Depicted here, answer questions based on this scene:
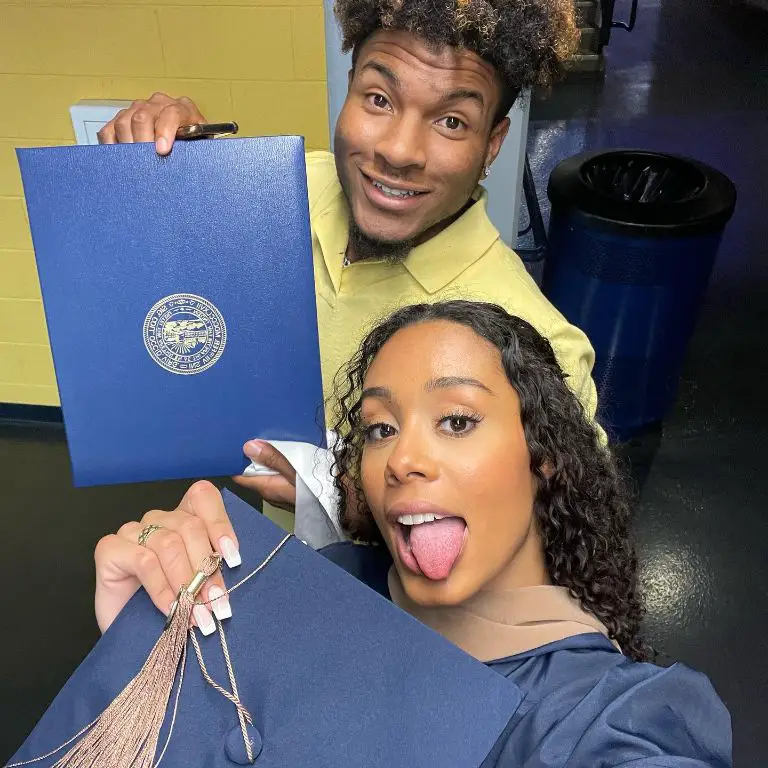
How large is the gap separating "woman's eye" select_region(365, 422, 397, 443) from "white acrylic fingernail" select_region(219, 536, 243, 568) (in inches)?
9.8

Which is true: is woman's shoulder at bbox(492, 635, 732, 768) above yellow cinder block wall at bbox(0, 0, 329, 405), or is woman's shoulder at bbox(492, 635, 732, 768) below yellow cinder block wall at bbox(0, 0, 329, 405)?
below

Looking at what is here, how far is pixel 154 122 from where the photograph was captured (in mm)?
1373

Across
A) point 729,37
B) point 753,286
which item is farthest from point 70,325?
point 729,37

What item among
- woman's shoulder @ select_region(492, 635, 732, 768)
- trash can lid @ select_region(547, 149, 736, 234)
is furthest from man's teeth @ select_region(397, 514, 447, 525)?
trash can lid @ select_region(547, 149, 736, 234)

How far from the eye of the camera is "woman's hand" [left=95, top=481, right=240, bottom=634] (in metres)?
0.83

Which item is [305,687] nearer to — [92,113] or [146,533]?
[146,533]

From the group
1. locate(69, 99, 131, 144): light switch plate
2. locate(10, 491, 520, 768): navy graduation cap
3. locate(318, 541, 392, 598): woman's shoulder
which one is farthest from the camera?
locate(69, 99, 131, 144): light switch plate

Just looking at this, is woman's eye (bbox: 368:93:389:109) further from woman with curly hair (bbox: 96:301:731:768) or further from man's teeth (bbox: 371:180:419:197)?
woman with curly hair (bbox: 96:301:731:768)

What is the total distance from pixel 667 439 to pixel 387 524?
245cm

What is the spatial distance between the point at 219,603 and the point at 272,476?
57 centimetres

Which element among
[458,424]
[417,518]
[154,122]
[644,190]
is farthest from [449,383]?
[644,190]

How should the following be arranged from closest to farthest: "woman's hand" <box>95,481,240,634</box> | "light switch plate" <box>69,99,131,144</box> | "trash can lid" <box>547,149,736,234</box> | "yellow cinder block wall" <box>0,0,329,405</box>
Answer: "woman's hand" <box>95,481,240,634</box> < "yellow cinder block wall" <box>0,0,329,405</box> < "light switch plate" <box>69,99,131,144</box> < "trash can lid" <box>547,149,736,234</box>

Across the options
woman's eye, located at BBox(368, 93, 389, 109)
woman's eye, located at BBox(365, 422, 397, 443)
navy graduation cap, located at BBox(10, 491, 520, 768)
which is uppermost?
woman's eye, located at BBox(368, 93, 389, 109)

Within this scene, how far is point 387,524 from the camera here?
0.96 meters
